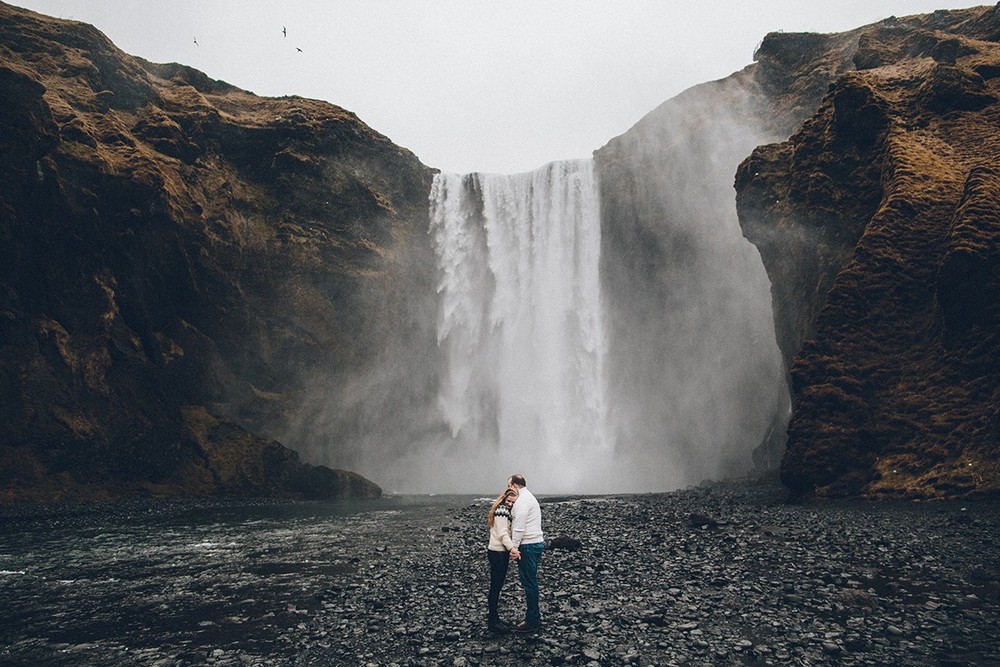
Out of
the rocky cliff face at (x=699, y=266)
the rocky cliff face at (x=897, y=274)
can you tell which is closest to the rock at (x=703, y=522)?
the rocky cliff face at (x=897, y=274)

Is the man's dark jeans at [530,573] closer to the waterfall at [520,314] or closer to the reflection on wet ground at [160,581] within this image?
the reflection on wet ground at [160,581]

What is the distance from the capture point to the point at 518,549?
8.30 meters

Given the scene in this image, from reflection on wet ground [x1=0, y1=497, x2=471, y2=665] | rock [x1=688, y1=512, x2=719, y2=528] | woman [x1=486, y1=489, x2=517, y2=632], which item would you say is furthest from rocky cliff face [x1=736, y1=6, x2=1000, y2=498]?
reflection on wet ground [x1=0, y1=497, x2=471, y2=665]

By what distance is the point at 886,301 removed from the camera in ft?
66.9

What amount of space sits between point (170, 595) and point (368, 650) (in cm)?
618

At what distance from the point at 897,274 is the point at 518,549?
19.9 meters

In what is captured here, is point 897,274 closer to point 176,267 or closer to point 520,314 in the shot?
point 520,314

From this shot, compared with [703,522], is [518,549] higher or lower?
higher

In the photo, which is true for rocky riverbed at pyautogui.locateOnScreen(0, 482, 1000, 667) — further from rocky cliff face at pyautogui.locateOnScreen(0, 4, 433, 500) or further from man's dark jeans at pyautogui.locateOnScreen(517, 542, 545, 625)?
rocky cliff face at pyautogui.locateOnScreen(0, 4, 433, 500)

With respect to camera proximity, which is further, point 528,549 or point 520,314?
point 520,314

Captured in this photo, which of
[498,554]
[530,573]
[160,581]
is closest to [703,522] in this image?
[530,573]

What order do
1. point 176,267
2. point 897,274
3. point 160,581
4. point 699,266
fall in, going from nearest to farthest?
point 160,581, point 897,274, point 176,267, point 699,266

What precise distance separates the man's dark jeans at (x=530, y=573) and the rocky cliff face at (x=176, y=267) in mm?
29916

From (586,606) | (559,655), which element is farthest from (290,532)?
(559,655)
